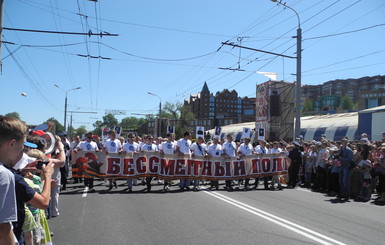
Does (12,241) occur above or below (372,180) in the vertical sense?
above

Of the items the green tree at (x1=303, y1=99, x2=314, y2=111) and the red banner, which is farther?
the green tree at (x1=303, y1=99, x2=314, y2=111)

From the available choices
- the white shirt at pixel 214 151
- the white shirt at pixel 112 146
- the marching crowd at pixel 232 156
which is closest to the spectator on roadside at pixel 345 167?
the marching crowd at pixel 232 156

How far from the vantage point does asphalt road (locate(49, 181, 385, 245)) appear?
20.2 feet

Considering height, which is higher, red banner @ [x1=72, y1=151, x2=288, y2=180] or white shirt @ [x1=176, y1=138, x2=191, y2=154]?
white shirt @ [x1=176, y1=138, x2=191, y2=154]

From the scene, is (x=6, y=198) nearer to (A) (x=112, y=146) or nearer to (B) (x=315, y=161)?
Answer: (A) (x=112, y=146)

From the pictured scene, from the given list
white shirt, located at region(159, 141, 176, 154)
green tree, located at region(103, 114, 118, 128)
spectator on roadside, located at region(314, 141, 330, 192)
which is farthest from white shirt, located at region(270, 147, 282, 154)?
green tree, located at region(103, 114, 118, 128)

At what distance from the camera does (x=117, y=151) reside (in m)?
13.0

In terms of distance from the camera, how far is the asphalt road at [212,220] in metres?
6.15

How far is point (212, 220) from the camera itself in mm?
7559

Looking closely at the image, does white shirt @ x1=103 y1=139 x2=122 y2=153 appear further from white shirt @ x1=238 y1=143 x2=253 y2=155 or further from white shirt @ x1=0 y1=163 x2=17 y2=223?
white shirt @ x1=0 y1=163 x2=17 y2=223

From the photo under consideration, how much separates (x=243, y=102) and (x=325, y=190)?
475ft

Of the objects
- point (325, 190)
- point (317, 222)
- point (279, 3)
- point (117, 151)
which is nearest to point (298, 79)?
point (279, 3)

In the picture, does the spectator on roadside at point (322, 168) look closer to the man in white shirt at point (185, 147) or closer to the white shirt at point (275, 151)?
the white shirt at point (275, 151)

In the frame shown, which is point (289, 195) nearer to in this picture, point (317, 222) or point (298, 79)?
point (317, 222)
